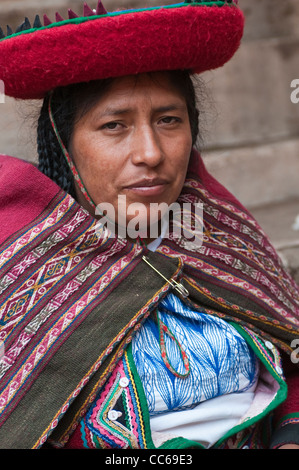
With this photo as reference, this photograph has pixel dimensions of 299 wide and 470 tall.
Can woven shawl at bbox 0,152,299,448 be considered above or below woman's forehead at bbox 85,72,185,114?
below

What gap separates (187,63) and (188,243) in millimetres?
528

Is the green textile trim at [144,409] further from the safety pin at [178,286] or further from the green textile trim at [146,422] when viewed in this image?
the safety pin at [178,286]

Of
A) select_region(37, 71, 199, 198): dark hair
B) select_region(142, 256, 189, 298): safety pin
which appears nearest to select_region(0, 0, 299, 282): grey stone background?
select_region(37, 71, 199, 198): dark hair

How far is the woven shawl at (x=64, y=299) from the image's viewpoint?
1444 millimetres

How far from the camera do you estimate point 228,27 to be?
5.10ft

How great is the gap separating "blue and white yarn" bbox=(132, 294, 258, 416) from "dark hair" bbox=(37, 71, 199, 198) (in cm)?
47

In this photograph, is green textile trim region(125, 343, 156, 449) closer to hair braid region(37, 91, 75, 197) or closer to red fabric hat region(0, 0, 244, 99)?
hair braid region(37, 91, 75, 197)

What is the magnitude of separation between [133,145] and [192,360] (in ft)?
1.95

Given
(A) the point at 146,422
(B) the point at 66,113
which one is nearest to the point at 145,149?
(B) the point at 66,113

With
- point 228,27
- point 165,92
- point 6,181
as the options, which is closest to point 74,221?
point 6,181

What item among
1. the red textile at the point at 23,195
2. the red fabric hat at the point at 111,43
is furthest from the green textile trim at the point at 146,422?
the red fabric hat at the point at 111,43

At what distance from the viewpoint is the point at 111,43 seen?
55.6 inches

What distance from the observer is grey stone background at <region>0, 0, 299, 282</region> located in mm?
3492

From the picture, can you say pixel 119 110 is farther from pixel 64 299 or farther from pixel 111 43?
pixel 64 299
